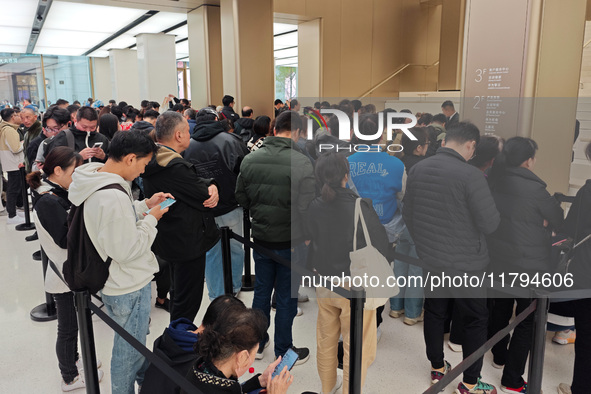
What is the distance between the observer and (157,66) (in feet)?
42.8

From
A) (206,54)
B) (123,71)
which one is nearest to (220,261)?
(206,54)

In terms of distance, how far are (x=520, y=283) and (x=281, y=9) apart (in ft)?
32.5

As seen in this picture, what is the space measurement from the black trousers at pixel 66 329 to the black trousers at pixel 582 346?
298cm

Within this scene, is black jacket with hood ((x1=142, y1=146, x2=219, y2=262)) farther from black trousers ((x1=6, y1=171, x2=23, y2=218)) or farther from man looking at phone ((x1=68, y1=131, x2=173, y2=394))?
black trousers ((x1=6, y1=171, x2=23, y2=218))

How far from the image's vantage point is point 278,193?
302 centimetres

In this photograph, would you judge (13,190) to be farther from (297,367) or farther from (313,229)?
(313,229)

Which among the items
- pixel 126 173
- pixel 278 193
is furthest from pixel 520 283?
pixel 126 173

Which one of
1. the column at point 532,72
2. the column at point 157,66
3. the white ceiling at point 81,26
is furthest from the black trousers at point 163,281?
the column at point 157,66

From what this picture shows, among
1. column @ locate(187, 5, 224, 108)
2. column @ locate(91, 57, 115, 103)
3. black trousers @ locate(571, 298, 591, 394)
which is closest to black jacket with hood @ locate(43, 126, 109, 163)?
black trousers @ locate(571, 298, 591, 394)

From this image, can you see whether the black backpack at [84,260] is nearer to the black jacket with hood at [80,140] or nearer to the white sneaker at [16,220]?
the black jacket with hood at [80,140]

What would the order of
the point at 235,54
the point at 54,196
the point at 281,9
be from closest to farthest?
the point at 54,196, the point at 235,54, the point at 281,9

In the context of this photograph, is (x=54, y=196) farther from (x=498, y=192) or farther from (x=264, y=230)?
(x=498, y=192)

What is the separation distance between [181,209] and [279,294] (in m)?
0.87

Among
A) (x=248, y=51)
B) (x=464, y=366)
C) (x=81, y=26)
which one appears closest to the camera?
(x=464, y=366)
